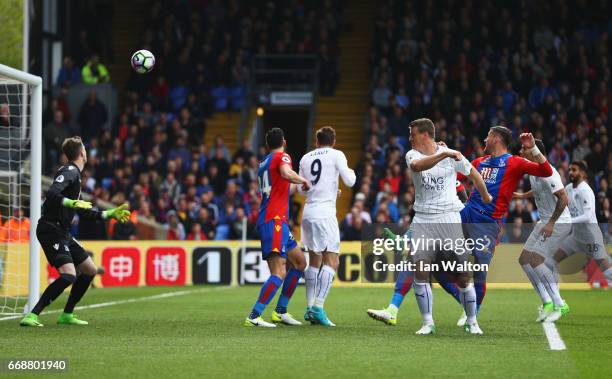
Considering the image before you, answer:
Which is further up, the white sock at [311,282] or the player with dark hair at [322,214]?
the player with dark hair at [322,214]

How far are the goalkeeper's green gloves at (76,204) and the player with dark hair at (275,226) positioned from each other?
6.29 ft

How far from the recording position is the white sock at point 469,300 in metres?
11.2

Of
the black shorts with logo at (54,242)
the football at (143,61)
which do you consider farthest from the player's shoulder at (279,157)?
the football at (143,61)

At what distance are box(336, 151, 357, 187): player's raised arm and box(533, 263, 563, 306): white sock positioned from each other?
2961mm

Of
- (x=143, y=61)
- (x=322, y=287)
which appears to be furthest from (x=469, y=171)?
(x=143, y=61)

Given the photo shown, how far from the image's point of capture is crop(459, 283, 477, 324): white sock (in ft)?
36.7

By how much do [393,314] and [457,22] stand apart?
19851 mm

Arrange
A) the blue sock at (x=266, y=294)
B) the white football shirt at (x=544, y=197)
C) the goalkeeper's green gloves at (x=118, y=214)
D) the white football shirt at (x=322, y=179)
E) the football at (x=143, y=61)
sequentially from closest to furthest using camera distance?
the goalkeeper's green gloves at (x=118, y=214)
the blue sock at (x=266, y=294)
the white football shirt at (x=322, y=179)
the white football shirt at (x=544, y=197)
the football at (x=143, y=61)

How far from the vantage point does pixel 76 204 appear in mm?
11742

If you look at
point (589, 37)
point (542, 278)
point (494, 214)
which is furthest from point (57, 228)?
point (589, 37)

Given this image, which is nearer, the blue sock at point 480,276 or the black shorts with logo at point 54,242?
the blue sock at point 480,276

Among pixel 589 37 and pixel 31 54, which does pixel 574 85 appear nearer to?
pixel 589 37

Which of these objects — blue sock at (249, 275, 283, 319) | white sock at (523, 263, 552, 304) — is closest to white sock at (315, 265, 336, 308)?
blue sock at (249, 275, 283, 319)

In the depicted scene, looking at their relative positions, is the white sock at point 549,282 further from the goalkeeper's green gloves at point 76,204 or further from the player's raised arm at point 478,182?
the goalkeeper's green gloves at point 76,204
